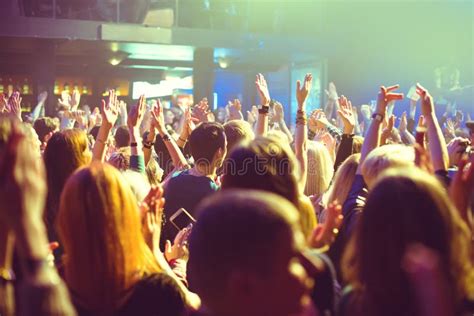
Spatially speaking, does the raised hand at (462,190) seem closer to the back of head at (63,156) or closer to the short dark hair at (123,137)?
the back of head at (63,156)

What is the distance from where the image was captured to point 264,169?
219cm

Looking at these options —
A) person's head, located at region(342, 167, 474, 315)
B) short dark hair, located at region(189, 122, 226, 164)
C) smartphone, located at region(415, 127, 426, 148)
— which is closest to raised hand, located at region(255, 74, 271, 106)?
short dark hair, located at region(189, 122, 226, 164)

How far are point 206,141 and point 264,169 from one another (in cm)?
146

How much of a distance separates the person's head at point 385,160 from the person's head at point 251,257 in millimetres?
1221

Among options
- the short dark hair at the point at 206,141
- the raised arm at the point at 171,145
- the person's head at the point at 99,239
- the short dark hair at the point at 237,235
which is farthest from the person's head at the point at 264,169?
the raised arm at the point at 171,145

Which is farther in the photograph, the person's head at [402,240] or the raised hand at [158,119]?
the raised hand at [158,119]

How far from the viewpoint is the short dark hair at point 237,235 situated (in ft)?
4.54

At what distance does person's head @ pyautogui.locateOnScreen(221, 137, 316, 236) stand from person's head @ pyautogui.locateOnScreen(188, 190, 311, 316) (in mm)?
709

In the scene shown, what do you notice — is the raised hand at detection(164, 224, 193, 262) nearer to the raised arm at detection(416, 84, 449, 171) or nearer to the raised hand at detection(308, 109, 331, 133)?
the raised arm at detection(416, 84, 449, 171)

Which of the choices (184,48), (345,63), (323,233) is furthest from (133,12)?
(323,233)

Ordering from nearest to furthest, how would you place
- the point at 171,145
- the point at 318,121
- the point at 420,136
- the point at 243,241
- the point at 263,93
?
1. the point at 243,241
2. the point at 420,136
3. the point at 171,145
4. the point at 263,93
5. the point at 318,121

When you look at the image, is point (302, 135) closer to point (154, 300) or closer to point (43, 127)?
point (154, 300)

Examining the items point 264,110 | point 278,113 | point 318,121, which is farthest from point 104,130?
point 278,113

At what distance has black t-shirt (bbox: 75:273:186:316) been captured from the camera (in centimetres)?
188
